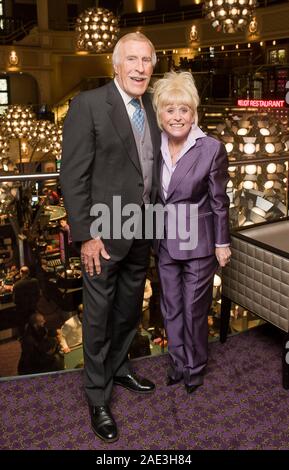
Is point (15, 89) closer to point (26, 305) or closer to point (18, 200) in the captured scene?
point (18, 200)

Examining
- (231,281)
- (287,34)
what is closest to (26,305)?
(231,281)

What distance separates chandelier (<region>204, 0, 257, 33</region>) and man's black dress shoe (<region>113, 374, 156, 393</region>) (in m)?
6.15

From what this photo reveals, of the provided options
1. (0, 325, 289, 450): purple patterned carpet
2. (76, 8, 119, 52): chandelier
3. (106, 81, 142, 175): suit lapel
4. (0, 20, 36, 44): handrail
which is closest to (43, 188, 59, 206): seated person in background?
(76, 8, 119, 52): chandelier

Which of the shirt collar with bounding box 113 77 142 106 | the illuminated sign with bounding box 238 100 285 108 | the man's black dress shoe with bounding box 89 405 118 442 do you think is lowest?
the man's black dress shoe with bounding box 89 405 118 442

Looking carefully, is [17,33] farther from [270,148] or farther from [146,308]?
[146,308]

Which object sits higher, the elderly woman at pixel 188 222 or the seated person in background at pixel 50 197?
the elderly woman at pixel 188 222

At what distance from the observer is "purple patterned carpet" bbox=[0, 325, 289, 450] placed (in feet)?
7.57

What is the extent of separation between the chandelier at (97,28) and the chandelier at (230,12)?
→ 1.67 metres

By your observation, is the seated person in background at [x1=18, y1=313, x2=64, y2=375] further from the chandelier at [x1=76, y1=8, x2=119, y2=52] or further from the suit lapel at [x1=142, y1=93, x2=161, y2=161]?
the chandelier at [x1=76, y1=8, x2=119, y2=52]

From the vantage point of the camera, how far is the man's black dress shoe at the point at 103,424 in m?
2.30

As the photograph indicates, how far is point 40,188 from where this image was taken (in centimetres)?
699

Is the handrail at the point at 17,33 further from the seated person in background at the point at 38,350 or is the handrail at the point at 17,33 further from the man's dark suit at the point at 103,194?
the man's dark suit at the point at 103,194

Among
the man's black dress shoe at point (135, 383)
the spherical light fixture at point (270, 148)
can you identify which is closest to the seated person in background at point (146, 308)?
the man's black dress shoe at point (135, 383)

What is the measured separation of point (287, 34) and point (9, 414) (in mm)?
17054
